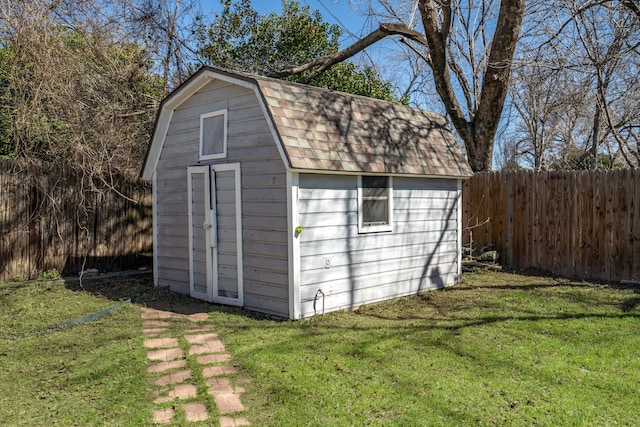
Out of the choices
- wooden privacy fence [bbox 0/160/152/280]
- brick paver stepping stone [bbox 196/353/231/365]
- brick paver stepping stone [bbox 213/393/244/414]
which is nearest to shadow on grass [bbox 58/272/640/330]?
wooden privacy fence [bbox 0/160/152/280]

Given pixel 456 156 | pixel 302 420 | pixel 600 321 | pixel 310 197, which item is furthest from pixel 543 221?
pixel 302 420

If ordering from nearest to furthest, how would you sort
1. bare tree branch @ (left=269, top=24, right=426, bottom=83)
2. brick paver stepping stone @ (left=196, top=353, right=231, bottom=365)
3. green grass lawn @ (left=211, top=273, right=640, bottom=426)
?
1. green grass lawn @ (left=211, top=273, right=640, bottom=426)
2. brick paver stepping stone @ (left=196, top=353, right=231, bottom=365)
3. bare tree branch @ (left=269, top=24, right=426, bottom=83)

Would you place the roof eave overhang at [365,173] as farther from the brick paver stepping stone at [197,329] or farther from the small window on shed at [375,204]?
the brick paver stepping stone at [197,329]

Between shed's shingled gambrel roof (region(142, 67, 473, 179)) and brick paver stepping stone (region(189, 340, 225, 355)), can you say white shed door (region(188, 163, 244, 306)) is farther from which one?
brick paver stepping stone (region(189, 340, 225, 355))

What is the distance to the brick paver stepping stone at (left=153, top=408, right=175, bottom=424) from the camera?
3.57 m

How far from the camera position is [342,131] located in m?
7.17

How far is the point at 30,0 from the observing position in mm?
8430

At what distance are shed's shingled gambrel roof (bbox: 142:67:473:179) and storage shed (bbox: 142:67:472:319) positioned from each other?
2 centimetres

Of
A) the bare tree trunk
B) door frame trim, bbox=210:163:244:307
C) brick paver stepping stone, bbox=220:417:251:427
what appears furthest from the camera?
the bare tree trunk

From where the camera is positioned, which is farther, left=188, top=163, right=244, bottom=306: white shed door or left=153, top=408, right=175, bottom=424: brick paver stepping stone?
left=188, top=163, right=244, bottom=306: white shed door

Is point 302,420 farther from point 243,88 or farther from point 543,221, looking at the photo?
point 543,221

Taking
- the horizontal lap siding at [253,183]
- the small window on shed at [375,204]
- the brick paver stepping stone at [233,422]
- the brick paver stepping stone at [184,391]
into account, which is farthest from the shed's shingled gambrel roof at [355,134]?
the brick paver stepping stone at [233,422]

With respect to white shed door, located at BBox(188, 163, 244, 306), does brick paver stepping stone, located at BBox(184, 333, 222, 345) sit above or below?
below

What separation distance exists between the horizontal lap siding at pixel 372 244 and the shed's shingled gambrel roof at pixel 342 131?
31 cm
